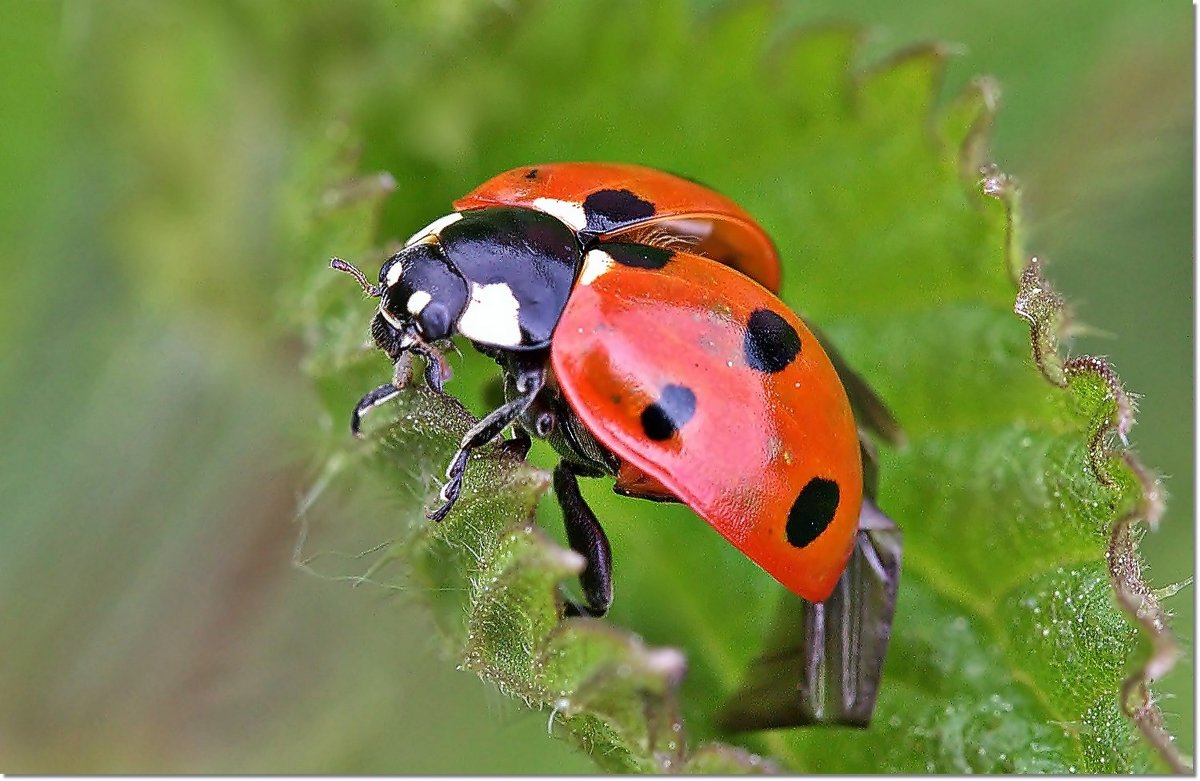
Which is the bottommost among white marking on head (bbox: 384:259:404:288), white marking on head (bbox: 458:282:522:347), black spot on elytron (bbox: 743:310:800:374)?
black spot on elytron (bbox: 743:310:800:374)

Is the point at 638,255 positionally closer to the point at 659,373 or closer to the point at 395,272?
the point at 659,373

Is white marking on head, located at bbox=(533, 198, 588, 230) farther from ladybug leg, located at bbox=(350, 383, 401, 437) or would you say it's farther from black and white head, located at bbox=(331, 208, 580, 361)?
ladybug leg, located at bbox=(350, 383, 401, 437)

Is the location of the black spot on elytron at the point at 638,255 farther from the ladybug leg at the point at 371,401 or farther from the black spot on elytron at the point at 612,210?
the ladybug leg at the point at 371,401

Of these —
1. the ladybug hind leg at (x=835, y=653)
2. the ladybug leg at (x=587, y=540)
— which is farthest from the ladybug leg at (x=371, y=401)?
the ladybug hind leg at (x=835, y=653)

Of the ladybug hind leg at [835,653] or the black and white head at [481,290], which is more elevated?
the black and white head at [481,290]

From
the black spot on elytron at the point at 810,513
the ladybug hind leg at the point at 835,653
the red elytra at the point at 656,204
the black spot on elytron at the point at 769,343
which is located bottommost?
the ladybug hind leg at the point at 835,653

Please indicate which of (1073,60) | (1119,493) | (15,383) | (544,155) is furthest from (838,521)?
(15,383)

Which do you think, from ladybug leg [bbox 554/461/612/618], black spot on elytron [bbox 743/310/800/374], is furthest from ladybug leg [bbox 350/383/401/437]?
black spot on elytron [bbox 743/310/800/374]
